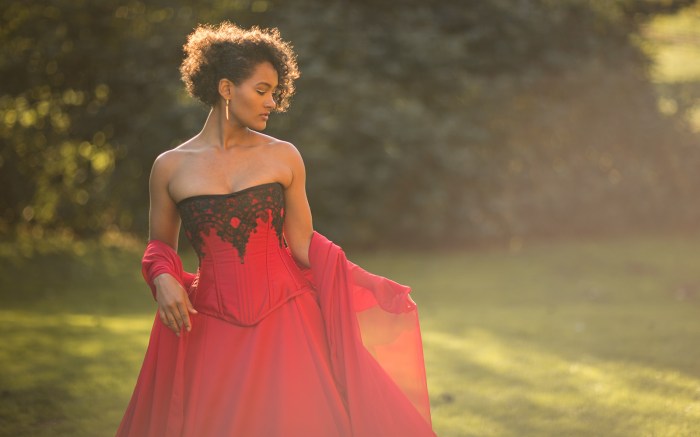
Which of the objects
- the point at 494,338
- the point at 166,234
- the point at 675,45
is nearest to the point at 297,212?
the point at 166,234

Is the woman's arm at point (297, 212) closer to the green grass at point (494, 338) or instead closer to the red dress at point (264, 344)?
the red dress at point (264, 344)

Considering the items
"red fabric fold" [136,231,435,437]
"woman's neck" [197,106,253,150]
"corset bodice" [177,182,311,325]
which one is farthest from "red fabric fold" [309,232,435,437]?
"woman's neck" [197,106,253,150]

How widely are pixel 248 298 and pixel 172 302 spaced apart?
0.31m

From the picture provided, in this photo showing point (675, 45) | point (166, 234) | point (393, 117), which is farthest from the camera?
point (675, 45)

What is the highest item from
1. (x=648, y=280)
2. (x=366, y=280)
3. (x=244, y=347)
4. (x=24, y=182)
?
(x=24, y=182)

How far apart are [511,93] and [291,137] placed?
366 centimetres

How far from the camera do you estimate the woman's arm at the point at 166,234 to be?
3.15 metres

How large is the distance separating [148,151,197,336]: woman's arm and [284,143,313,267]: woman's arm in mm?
424

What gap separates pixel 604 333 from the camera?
24.8ft

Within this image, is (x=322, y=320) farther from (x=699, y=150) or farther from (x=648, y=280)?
(x=699, y=150)

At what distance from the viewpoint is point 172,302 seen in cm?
314

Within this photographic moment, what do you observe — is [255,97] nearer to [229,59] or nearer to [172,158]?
[229,59]

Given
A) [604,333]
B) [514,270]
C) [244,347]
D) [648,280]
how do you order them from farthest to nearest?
[514,270] < [648,280] < [604,333] < [244,347]

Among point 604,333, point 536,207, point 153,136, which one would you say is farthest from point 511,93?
point 604,333
